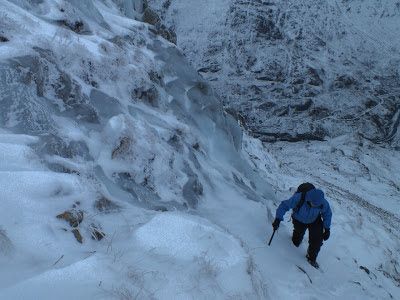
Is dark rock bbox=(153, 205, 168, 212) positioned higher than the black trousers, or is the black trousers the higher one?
dark rock bbox=(153, 205, 168, 212)

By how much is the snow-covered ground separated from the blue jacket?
0.53m

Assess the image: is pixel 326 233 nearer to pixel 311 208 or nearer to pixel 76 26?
pixel 311 208

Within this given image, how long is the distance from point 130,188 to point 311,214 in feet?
8.27

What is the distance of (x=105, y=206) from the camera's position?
15.1 feet

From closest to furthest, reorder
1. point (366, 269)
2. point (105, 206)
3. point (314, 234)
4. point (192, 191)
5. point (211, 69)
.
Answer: point (105, 206) < point (314, 234) < point (192, 191) < point (366, 269) < point (211, 69)

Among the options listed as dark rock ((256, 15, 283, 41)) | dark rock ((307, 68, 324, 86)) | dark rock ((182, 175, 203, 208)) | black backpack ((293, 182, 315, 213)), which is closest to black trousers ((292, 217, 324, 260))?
black backpack ((293, 182, 315, 213))

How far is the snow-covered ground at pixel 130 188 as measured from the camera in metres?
3.43

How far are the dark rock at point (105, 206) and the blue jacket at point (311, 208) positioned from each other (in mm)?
2619

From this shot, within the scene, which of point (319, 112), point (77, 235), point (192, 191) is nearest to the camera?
point (77, 235)

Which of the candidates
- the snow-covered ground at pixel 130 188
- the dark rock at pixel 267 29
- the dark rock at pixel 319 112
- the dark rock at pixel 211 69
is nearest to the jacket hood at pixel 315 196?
the snow-covered ground at pixel 130 188

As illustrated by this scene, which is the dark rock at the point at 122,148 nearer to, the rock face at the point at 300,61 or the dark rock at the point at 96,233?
the dark rock at the point at 96,233

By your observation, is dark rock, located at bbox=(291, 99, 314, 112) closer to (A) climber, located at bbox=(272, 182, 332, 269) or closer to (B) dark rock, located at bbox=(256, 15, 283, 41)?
(B) dark rock, located at bbox=(256, 15, 283, 41)

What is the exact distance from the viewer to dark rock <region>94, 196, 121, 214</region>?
4.48m

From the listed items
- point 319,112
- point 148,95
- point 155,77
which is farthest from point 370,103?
point 148,95
